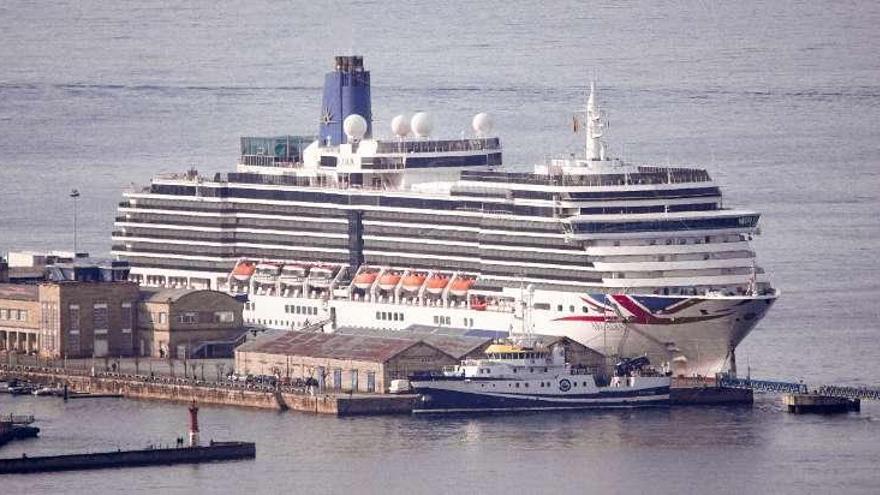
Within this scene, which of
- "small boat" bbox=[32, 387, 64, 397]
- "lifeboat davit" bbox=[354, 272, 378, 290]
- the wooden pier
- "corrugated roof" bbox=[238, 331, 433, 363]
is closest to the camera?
the wooden pier

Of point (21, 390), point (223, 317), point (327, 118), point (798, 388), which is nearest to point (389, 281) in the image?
point (223, 317)

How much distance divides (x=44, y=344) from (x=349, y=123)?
12.3 m

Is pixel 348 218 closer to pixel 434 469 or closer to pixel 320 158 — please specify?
pixel 320 158

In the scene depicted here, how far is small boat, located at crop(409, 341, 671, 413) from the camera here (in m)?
98.4

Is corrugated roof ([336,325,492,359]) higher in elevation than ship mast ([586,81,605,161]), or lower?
lower

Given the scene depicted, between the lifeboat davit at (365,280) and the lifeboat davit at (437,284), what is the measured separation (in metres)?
2.48

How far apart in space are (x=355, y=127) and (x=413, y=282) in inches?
341

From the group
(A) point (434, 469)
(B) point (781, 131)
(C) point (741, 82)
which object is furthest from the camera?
(C) point (741, 82)

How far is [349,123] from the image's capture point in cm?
11581

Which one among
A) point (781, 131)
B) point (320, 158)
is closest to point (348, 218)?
point (320, 158)

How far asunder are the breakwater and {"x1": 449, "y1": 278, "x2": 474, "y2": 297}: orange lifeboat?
620 inches

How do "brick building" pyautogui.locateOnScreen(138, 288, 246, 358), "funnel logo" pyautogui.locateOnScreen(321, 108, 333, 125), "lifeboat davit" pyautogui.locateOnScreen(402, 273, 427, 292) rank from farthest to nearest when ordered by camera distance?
"funnel logo" pyautogui.locateOnScreen(321, 108, 333, 125) < "brick building" pyautogui.locateOnScreen(138, 288, 246, 358) < "lifeboat davit" pyautogui.locateOnScreen(402, 273, 427, 292)

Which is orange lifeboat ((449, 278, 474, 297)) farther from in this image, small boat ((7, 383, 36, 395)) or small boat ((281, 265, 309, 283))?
small boat ((7, 383, 36, 395))

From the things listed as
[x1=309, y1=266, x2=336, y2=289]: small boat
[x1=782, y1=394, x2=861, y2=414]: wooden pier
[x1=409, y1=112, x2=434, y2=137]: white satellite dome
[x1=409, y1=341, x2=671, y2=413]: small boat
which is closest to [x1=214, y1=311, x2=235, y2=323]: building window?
[x1=309, y1=266, x2=336, y2=289]: small boat
